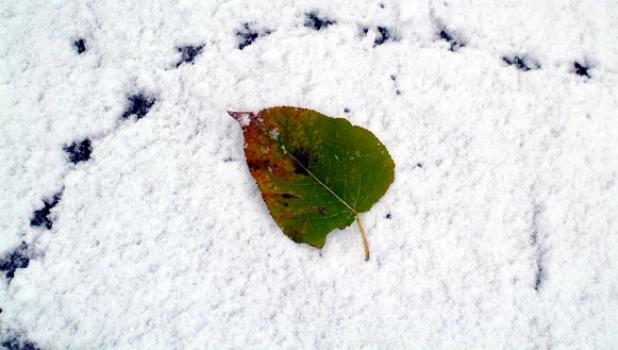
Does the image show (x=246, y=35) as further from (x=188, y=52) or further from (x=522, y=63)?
(x=522, y=63)

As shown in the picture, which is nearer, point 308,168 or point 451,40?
point 308,168

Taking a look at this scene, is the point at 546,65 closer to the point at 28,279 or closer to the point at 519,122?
the point at 519,122

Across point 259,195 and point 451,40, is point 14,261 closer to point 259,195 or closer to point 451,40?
point 259,195

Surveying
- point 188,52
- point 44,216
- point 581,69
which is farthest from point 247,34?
point 581,69

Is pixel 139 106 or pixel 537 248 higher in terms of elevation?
pixel 139 106

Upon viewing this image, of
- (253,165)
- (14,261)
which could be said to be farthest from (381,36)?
(14,261)

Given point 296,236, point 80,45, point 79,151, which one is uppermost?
point 80,45

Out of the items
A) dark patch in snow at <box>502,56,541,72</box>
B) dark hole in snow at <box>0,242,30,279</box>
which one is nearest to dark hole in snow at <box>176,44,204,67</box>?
dark hole in snow at <box>0,242,30,279</box>
